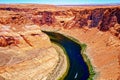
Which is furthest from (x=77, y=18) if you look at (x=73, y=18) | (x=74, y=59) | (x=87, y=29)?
(x=74, y=59)

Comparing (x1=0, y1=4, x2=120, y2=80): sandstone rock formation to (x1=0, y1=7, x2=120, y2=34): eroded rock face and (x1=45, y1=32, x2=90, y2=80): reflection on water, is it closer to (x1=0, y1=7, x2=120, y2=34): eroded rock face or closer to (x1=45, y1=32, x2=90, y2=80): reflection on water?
(x1=0, y1=7, x2=120, y2=34): eroded rock face

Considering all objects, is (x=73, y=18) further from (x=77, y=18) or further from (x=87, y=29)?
(x=87, y=29)

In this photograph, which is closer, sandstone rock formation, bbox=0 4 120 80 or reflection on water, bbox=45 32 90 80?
reflection on water, bbox=45 32 90 80

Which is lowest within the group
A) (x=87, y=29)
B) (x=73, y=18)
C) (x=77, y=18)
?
(x=87, y=29)

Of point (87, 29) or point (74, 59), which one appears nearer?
point (74, 59)

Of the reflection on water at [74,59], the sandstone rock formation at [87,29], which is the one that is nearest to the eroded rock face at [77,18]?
the sandstone rock formation at [87,29]

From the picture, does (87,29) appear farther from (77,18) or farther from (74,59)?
(74,59)

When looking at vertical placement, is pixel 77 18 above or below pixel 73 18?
above

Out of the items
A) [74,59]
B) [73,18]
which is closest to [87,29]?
[73,18]

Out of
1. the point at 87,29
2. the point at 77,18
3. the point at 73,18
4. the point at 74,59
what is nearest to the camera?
the point at 74,59

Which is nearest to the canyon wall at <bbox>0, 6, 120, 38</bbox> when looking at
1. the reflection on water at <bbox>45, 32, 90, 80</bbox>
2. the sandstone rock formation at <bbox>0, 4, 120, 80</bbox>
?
the sandstone rock formation at <bbox>0, 4, 120, 80</bbox>

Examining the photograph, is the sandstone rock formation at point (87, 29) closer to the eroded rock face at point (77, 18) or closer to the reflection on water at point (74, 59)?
the eroded rock face at point (77, 18)

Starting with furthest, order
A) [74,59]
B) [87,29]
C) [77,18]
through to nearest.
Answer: [77,18]
[87,29]
[74,59]
